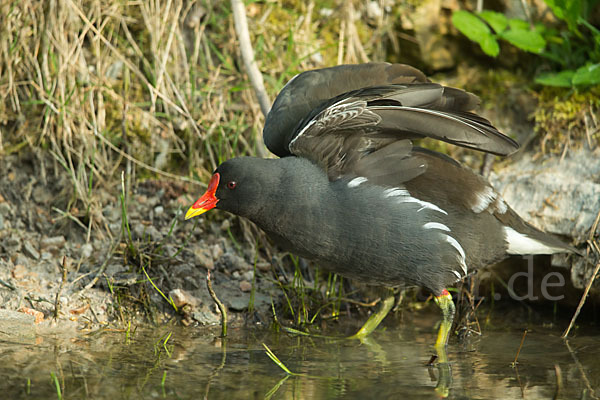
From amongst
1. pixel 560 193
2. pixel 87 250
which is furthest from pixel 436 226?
pixel 87 250

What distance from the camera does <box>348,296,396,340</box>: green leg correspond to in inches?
163

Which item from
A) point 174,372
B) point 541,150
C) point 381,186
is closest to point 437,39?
point 541,150

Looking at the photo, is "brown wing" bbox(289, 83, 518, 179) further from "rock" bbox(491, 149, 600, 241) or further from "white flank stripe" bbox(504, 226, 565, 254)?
"rock" bbox(491, 149, 600, 241)

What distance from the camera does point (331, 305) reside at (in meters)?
4.51

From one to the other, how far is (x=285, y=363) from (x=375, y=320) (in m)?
0.95

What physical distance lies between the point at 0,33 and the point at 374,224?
310cm

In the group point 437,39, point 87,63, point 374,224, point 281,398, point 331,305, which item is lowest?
point 331,305

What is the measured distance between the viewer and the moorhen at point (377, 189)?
11.6ft

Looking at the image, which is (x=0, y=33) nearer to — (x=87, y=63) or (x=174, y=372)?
(x=87, y=63)

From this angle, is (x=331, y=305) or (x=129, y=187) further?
(x=129, y=187)

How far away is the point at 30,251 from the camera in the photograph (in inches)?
174

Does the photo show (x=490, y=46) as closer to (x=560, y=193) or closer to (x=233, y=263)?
(x=560, y=193)

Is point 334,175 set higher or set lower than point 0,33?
lower

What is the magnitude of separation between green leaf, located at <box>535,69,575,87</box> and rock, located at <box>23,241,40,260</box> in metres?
3.61
